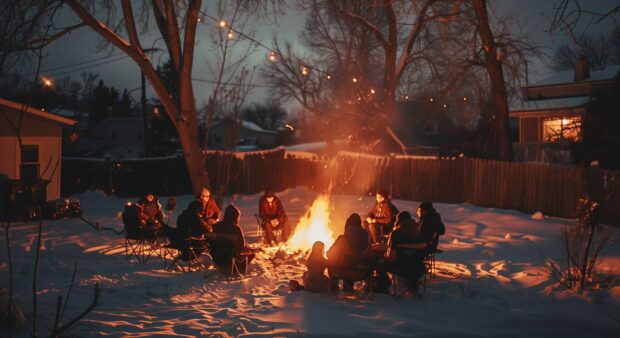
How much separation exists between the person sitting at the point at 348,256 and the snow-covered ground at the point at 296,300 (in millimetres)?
280

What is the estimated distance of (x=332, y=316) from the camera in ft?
20.6

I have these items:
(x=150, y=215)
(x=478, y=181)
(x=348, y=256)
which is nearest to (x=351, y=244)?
(x=348, y=256)

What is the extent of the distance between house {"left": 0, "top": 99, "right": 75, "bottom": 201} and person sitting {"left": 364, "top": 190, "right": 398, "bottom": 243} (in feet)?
34.3

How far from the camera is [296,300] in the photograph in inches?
276

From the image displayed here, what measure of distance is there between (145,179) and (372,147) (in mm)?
11154

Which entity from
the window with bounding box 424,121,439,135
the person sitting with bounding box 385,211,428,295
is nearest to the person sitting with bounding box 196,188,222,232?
the person sitting with bounding box 385,211,428,295

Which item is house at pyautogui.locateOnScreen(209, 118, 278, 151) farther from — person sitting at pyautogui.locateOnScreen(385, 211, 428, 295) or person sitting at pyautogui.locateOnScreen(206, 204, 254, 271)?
person sitting at pyautogui.locateOnScreen(385, 211, 428, 295)

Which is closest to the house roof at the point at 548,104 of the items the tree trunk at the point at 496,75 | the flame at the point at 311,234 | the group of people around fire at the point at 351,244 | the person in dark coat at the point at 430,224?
the tree trunk at the point at 496,75

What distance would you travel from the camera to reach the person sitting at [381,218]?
10539 millimetres

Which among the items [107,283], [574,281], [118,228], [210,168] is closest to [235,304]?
[107,283]

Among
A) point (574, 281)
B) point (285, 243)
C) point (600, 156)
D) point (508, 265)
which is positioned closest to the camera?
point (574, 281)

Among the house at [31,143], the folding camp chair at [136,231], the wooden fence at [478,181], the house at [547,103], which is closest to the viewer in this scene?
the folding camp chair at [136,231]

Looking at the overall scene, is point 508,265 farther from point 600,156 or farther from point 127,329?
point 600,156

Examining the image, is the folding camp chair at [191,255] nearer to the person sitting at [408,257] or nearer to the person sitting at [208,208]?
the person sitting at [208,208]
